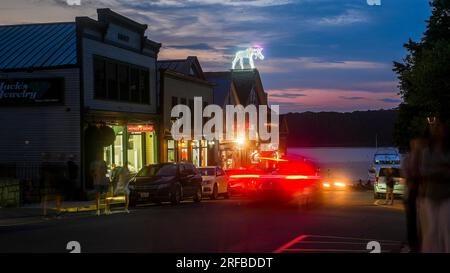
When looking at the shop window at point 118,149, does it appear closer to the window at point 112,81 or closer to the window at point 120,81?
the window at point 120,81

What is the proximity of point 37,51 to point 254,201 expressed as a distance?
509 inches

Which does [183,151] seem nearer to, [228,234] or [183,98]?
[183,98]

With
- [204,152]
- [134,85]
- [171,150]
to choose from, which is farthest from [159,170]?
[204,152]

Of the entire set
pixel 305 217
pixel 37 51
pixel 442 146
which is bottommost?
pixel 305 217

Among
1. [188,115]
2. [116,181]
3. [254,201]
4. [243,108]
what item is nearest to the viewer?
[254,201]

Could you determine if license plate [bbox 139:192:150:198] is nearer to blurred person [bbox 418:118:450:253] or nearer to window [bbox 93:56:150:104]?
window [bbox 93:56:150:104]

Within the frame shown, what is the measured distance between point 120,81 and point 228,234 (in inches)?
872

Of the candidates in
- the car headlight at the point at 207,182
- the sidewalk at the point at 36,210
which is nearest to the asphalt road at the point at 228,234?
the sidewalk at the point at 36,210

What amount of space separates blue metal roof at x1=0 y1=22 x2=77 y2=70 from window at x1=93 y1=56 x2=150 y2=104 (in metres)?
1.60

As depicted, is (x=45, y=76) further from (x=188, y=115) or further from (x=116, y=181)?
(x=188, y=115)

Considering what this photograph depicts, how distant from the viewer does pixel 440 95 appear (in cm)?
2555

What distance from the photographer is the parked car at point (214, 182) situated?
29531 mm

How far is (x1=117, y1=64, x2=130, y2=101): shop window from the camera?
3272 centimetres
